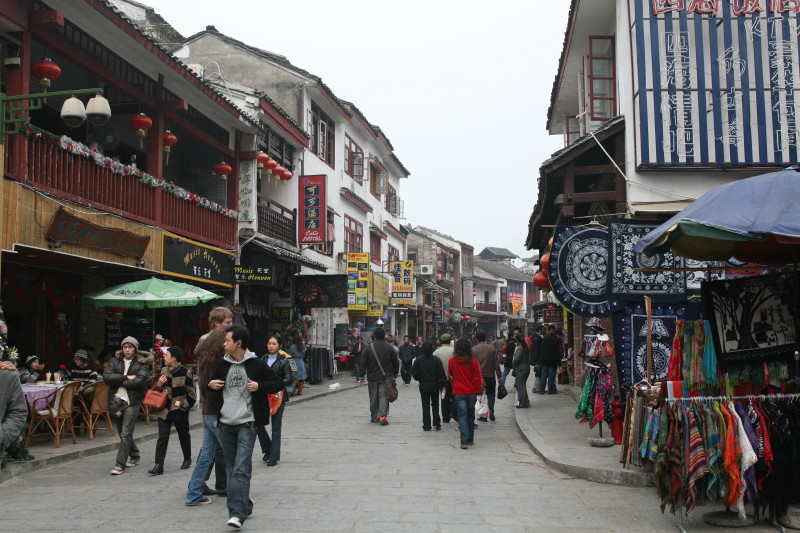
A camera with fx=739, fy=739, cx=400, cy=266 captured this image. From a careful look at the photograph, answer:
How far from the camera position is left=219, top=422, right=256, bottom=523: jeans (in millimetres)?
6066

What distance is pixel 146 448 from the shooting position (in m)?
11.1

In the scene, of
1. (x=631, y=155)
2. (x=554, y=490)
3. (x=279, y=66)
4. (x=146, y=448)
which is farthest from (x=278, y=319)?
(x=554, y=490)

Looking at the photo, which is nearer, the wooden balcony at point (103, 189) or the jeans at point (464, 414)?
the wooden balcony at point (103, 189)

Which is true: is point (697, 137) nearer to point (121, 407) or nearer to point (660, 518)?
point (660, 518)

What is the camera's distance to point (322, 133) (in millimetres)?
27703

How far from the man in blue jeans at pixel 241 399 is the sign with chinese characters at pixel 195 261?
8.87 m

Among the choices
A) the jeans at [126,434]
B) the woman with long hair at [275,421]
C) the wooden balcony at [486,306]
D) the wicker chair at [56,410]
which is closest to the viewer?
the jeans at [126,434]

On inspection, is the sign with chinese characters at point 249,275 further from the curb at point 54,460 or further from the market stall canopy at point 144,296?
the curb at point 54,460

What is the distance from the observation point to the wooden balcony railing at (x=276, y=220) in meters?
20.7

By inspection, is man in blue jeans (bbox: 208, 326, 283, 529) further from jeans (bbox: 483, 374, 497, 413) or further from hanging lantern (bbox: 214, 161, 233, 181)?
hanging lantern (bbox: 214, 161, 233, 181)

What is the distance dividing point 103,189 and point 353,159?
1972 centimetres

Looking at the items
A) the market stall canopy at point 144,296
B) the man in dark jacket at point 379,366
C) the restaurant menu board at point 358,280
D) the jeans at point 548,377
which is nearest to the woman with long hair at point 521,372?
the jeans at point 548,377

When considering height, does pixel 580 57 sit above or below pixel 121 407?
above

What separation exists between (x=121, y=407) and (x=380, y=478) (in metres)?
3.33
